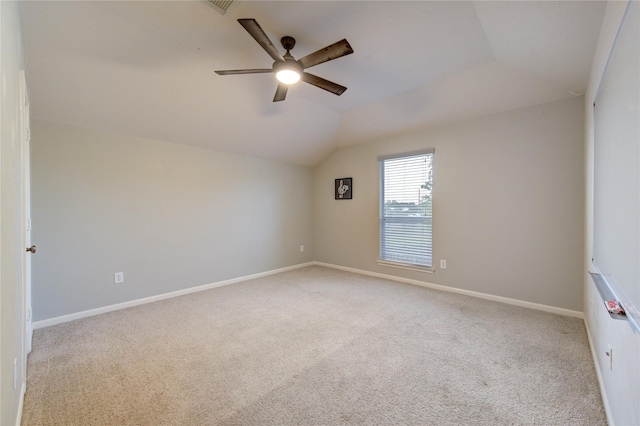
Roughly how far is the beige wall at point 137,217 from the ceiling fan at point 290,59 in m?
1.90

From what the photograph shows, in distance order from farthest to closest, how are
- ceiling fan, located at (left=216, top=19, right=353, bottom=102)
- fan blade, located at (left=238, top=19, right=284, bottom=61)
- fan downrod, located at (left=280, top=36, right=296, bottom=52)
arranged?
fan downrod, located at (left=280, top=36, right=296, bottom=52) < ceiling fan, located at (left=216, top=19, right=353, bottom=102) < fan blade, located at (left=238, top=19, right=284, bottom=61)

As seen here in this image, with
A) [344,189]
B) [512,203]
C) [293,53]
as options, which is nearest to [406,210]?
[344,189]

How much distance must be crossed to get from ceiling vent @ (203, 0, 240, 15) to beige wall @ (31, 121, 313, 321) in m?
2.04

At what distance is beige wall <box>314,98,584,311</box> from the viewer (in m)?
2.82

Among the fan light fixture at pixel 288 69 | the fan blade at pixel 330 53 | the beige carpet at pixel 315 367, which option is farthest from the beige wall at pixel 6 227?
the fan blade at pixel 330 53

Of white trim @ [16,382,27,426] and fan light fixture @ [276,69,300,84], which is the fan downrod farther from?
white trim @ [16,382,27,426]

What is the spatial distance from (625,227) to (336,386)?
1.67 meters

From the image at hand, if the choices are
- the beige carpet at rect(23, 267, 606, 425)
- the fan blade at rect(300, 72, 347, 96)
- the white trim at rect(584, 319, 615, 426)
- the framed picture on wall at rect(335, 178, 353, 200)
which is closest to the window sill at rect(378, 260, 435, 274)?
the beige carpet at rect(23, 267, 606, 425)

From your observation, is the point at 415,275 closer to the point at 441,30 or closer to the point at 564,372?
the point at 564,372

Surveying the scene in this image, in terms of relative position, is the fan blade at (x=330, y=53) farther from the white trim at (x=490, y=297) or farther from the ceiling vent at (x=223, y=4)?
the white trim at (x=490, y=297)

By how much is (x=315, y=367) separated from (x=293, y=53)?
108 inches

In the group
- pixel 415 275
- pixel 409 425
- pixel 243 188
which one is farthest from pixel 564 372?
pixel 243 188

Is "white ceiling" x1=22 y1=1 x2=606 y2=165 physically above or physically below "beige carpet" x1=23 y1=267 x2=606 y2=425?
above

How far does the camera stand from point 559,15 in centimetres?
175
